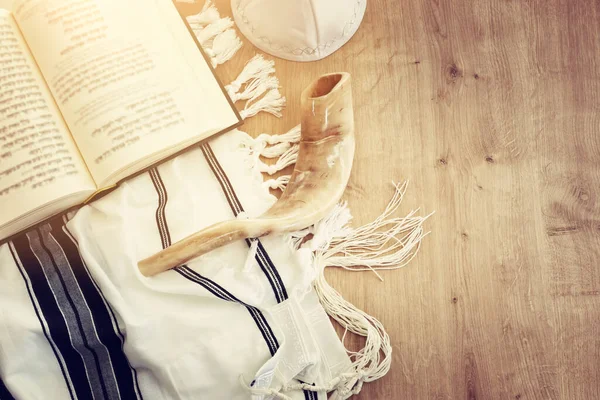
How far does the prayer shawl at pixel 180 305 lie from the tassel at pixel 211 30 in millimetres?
212

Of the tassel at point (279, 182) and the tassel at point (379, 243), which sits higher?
the tassel at point (279, 182)

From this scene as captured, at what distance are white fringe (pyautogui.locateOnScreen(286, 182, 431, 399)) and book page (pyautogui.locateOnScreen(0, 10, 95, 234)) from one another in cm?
31

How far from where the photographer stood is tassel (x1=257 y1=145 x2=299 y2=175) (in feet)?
2.34

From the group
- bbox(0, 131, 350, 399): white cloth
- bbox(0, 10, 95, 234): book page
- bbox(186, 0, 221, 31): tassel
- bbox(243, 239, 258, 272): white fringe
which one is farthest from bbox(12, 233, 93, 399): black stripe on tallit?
bbox(186, 0, 221, 31): tassel

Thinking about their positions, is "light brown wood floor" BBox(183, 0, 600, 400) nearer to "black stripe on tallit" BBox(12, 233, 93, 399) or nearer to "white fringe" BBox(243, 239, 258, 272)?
"white fringe" BBox(243, 239, 258, 272)

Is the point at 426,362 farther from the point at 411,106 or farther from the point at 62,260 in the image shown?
the point at 62,260

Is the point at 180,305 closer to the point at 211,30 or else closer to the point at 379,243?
the point at 379,243

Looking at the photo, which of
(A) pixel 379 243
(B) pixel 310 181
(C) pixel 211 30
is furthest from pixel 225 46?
(A) pixel 379 243

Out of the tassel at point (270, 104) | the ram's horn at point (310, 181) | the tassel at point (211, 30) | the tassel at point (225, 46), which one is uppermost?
the tassel at point (211, 30)

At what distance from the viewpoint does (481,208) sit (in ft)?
2.33

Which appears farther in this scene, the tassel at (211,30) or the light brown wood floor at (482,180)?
the tassel at (211,30)

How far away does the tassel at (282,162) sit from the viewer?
2.34 feet

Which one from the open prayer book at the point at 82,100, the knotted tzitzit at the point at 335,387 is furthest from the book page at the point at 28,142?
the knotted tzitzit at the point at 335,387

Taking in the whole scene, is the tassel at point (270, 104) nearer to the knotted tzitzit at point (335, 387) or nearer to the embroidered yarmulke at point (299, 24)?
the embroidered yarmulke at point (299, 24)
